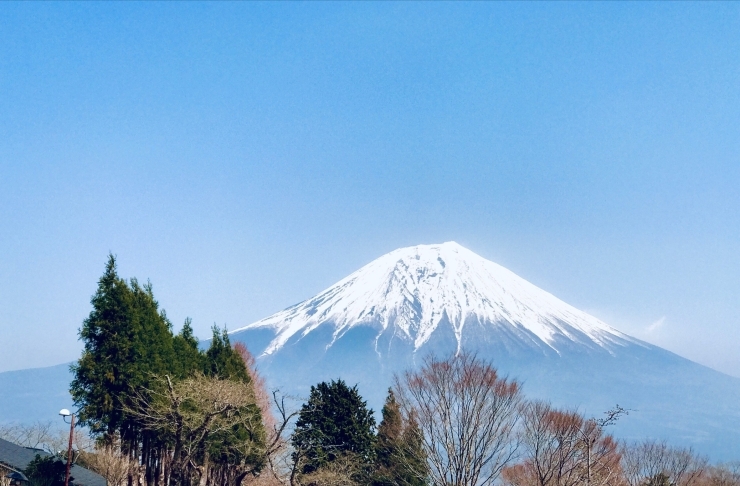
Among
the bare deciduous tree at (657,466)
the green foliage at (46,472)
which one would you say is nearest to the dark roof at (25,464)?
the green foliage at (46,472)

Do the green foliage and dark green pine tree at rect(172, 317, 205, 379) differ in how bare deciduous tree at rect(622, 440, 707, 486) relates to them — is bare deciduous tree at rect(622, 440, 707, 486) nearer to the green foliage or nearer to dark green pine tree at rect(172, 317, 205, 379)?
dark green pine tree at rect(172, 317, 205, 379)

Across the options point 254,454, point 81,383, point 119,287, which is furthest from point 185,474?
point 119,287

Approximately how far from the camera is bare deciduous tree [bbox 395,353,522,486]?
1136 inches

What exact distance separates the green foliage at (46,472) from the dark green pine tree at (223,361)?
8.68m

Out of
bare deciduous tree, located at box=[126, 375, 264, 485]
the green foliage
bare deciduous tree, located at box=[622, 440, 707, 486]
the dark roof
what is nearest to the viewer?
bare deciduous tree, located at box=[126, 375, 264, 485]

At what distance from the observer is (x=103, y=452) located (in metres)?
28.3

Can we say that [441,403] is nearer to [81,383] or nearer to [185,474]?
[185,474]

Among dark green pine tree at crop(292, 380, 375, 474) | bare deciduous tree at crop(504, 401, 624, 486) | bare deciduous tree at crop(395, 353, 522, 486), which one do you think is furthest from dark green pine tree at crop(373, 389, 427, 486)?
bare deciduous tree at crop(504, 401, 624, 486)

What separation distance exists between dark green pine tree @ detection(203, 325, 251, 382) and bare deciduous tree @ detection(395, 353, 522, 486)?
9646 millimetres

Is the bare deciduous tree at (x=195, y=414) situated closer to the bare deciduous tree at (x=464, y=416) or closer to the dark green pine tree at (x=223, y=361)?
the dark green pine tree at (x=223, y=361)

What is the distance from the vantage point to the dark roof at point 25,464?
105ft

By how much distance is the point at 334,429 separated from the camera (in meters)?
34.9

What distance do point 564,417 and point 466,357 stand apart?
4.92 m

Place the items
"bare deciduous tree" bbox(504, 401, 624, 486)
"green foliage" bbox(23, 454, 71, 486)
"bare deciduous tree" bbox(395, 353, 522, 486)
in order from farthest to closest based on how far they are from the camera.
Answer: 1. "bare deciduous tree" bbox(395, 353, 522, 486)
2. "bare deciduous tree" bbox(504, 401, 624, 486)
3. "green foliage" bbox(23, 454, 71, 486)
